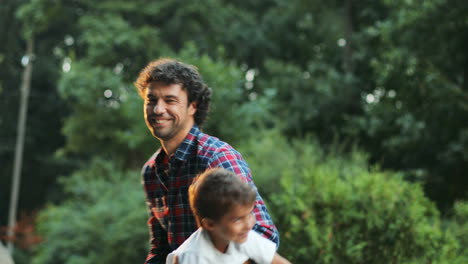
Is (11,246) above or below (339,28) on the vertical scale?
below

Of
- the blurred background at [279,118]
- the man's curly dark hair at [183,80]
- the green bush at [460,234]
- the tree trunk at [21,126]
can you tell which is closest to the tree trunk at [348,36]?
the blurred background at [279,118]

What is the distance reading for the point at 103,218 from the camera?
38.9ft

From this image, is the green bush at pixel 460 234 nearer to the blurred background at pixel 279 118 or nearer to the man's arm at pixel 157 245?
the blurred background at pixel 279 118

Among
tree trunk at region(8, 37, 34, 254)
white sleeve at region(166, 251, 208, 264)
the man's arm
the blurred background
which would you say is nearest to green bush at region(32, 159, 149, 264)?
the blurred background

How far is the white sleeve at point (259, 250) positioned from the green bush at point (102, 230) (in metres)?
8.11

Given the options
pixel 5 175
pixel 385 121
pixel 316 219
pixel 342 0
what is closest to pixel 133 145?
pixel 385 121

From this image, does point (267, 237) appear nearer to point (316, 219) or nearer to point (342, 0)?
point (316, 219)

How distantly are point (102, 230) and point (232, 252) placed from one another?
9.70m

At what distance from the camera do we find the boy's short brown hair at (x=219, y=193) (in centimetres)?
224

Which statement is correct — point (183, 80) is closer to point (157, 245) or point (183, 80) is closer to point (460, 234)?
point (157, 245)

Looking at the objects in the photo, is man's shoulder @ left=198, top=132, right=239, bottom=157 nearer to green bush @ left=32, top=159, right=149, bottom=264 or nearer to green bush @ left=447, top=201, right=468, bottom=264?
green bush @ left=447, top=201, right=468, bottom=264

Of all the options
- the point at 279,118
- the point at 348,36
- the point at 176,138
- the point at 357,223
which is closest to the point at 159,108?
the point at 176,138

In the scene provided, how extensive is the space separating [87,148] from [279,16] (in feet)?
29.6

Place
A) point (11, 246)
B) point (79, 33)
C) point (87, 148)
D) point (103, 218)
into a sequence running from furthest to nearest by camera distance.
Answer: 1. point (79, 33)
2. point (11, 246)
3. point (87, 148)
4. point (103, 218)
